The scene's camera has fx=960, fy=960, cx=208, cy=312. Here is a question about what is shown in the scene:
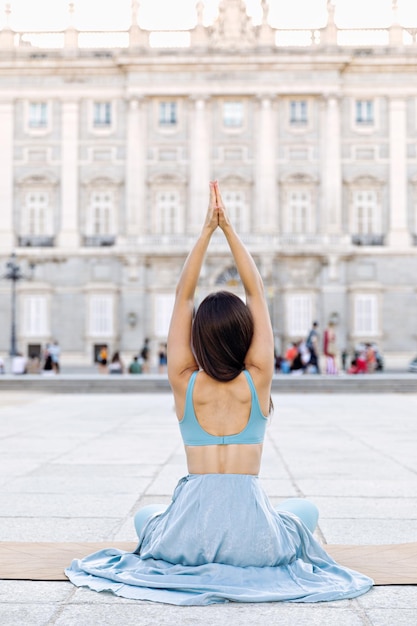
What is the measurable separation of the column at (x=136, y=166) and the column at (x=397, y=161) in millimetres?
10737

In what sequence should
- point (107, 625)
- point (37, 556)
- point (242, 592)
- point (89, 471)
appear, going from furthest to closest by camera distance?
point (89, 471), point (37, 556), point (242, 592), point (107, 625)

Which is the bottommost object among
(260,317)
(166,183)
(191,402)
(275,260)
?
(191,402)

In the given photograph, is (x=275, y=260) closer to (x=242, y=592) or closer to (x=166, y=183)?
(x=166, y=183)

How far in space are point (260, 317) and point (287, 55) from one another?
38520 millimetres

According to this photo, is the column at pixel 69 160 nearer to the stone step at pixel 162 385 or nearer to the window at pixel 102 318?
the window at pixel 102 318

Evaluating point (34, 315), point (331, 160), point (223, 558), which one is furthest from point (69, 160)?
point (223, 558)

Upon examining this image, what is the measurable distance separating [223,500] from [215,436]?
11.2 inches

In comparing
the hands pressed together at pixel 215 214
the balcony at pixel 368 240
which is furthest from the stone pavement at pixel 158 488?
the balcony at pixel 368 240

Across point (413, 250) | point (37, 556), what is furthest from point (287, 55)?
point (37, 556)

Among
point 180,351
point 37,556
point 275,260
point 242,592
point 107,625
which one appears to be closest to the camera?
point 107,625

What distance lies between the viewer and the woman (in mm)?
4133

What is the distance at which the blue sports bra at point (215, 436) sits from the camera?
14.0 ft

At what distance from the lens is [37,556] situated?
494cm

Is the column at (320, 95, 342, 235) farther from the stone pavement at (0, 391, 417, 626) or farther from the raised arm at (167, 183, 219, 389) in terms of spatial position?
the raised arm at (167, 183, 219, 389)
